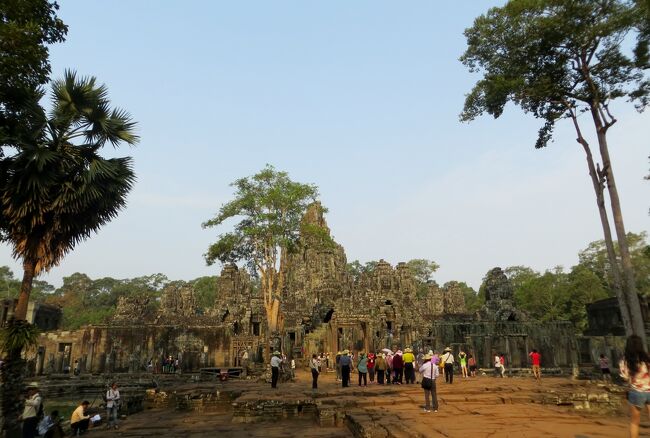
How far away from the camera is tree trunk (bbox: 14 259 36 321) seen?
28.0 feet

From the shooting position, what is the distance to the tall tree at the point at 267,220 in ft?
71.3

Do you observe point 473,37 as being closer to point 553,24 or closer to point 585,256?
point 553,24

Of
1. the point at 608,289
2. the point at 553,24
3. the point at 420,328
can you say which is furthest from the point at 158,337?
the point at 608,289

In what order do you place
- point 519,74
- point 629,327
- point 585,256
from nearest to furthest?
point 629,327 < point 519,74 < point 585,256

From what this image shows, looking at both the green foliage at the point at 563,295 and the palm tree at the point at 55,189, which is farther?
the green foliage at the point at 563,295

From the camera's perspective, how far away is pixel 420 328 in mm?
26062

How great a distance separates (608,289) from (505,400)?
116 ft

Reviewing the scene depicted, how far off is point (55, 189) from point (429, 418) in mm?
9149

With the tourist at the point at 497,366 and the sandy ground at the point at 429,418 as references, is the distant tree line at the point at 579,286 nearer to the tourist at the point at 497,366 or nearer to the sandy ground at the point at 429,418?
the tourist at the point at 497,366

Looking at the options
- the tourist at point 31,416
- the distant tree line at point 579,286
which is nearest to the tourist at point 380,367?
the tourist at point 31,416

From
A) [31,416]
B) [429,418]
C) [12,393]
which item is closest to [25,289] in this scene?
[12,393]

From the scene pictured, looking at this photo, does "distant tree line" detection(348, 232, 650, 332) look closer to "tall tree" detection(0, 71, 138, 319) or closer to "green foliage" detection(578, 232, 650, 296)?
"green foliage" detection(578, 232, 650, 296)

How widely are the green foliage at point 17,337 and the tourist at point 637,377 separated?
9919 millimetres

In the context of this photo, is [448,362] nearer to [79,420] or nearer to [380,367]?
[380,367]
